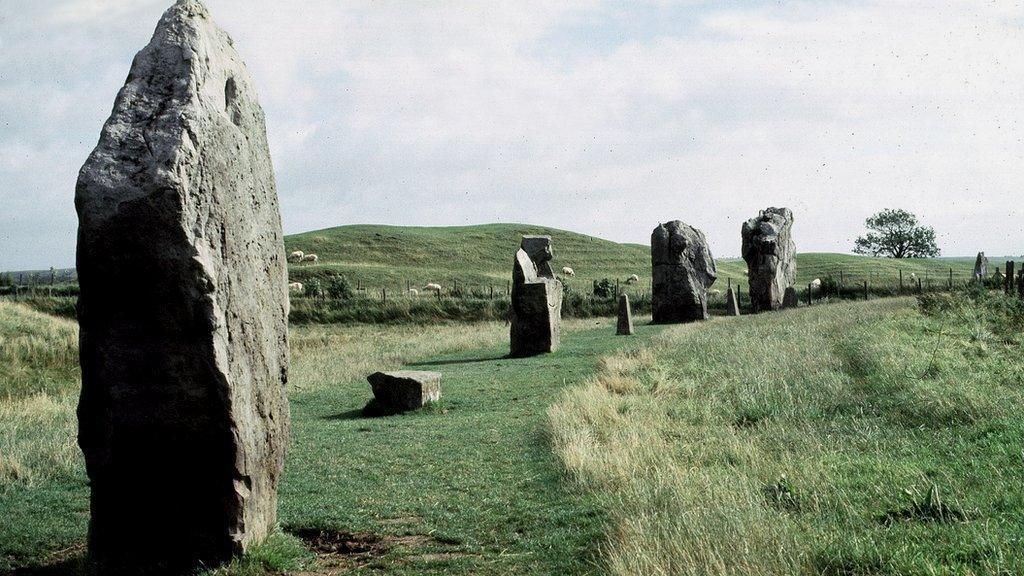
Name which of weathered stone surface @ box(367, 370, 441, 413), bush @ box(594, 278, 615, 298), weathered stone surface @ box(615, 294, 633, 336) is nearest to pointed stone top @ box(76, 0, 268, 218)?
weathered stone surface @ box(367, 370, 441, 413)

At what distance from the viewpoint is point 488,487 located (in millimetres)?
8359

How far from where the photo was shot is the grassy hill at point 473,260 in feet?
210

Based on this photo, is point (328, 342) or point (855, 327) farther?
point (328, 342)

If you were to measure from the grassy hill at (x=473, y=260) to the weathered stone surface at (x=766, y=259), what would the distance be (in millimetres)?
19400

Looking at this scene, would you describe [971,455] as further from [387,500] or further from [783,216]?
[783,216]

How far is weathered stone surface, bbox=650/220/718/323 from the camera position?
34.0m

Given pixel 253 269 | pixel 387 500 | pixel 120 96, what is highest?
pixel 120 96

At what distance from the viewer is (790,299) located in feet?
129

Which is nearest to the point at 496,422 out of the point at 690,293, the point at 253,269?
the point at 253,269

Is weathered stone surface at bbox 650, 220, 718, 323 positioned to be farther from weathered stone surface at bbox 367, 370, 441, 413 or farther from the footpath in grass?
weathered stone surface at bbox 367, 370, 441, 413

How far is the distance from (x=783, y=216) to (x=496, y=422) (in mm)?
33858

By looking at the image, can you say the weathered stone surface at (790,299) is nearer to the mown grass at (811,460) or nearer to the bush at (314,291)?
the bush at (314,291)

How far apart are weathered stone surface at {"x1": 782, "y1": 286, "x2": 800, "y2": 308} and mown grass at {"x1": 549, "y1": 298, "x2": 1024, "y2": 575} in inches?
908

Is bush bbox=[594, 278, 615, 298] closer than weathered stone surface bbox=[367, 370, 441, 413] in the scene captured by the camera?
No
